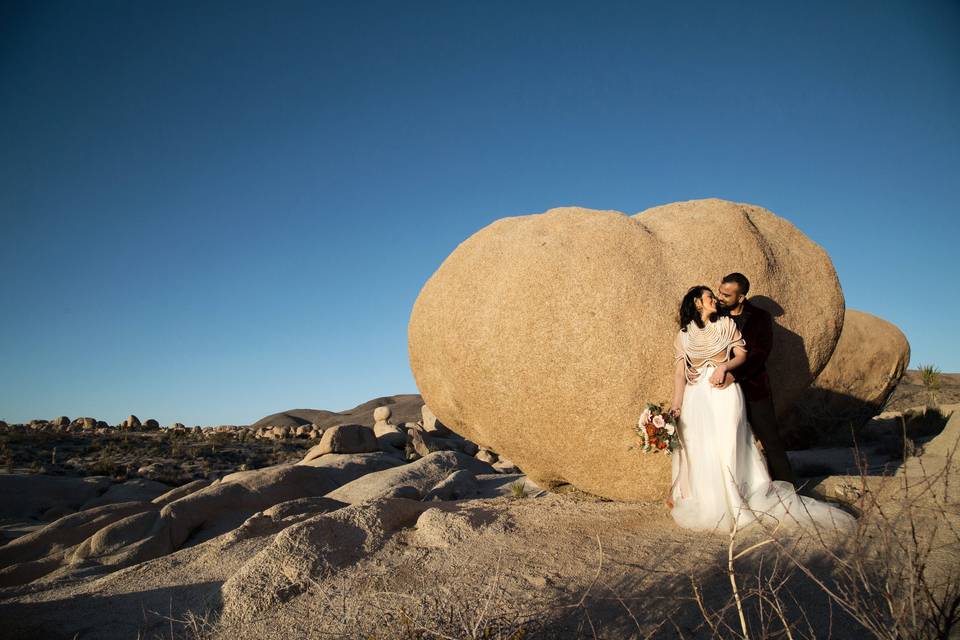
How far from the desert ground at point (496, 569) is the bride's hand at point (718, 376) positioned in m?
1.08

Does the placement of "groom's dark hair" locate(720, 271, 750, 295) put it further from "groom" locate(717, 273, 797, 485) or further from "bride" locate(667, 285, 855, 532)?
"bride" locate(667, 285, 855, 532)

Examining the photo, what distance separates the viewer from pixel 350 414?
44000 mm

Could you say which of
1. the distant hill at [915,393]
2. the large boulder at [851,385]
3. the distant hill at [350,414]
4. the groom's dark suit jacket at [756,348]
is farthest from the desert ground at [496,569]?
the distant hill at [350,414]

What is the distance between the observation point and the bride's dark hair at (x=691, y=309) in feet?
14.7

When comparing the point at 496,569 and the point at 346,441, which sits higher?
the point at 346,441

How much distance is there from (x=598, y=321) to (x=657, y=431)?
38.9 inches

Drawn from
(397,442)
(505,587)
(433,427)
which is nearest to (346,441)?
(397,442)

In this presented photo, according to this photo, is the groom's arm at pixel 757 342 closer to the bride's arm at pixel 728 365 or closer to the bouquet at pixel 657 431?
the bride's arm at pixel 728 365

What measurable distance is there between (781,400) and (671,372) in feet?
4.36

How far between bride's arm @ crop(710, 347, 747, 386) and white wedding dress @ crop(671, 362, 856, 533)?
61mm

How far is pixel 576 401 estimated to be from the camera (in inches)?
186

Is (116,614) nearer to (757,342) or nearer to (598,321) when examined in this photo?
(598,321)

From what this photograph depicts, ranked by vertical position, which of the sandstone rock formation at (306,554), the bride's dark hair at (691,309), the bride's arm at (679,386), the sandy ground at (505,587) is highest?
the bride's dark hair at (691,309)

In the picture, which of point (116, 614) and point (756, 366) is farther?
point (756, 366)
